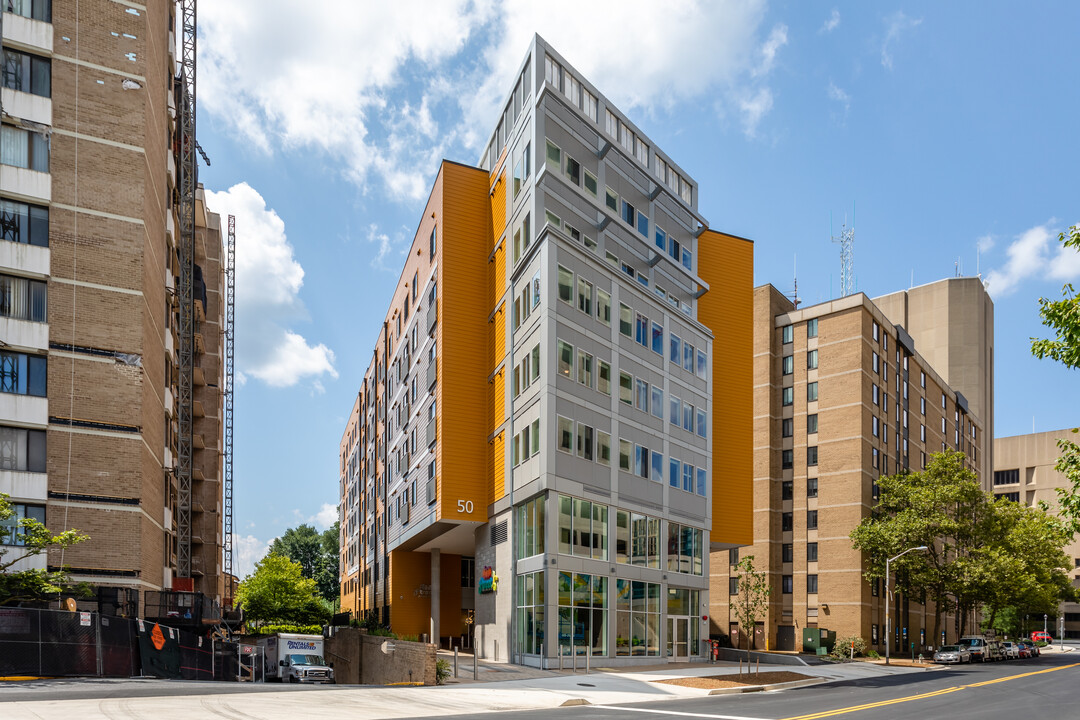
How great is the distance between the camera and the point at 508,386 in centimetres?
4503

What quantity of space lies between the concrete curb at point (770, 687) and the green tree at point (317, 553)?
114m

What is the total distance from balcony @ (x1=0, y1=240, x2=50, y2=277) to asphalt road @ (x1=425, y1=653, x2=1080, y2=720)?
29371mm

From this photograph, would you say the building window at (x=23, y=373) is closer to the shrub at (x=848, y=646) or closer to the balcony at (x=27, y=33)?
the balcony at (x=27, y=33)

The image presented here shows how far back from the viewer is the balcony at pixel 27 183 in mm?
38406

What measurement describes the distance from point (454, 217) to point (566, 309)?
11.5 metres

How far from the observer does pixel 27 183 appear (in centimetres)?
3881

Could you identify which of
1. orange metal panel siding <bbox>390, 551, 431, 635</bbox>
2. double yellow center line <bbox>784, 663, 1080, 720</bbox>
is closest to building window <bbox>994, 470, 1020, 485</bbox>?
orange metal panel siding <bbox>390, 551, 431, 635</bbox>

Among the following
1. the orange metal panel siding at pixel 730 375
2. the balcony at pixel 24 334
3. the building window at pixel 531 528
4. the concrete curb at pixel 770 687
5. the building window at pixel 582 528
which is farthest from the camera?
the orange metal panel siding at pixel 730 375

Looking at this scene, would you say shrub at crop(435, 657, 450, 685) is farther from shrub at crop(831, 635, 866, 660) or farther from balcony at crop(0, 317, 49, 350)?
shrub at crop(831, 635, 866, 660)

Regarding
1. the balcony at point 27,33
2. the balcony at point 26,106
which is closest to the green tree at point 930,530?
the balcony at point 26,106

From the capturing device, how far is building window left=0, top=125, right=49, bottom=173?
38688 millimetres

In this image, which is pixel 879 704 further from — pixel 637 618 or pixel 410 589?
pixel 410 589

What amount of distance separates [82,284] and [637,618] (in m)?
29.7

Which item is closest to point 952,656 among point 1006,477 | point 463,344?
point 463,344
